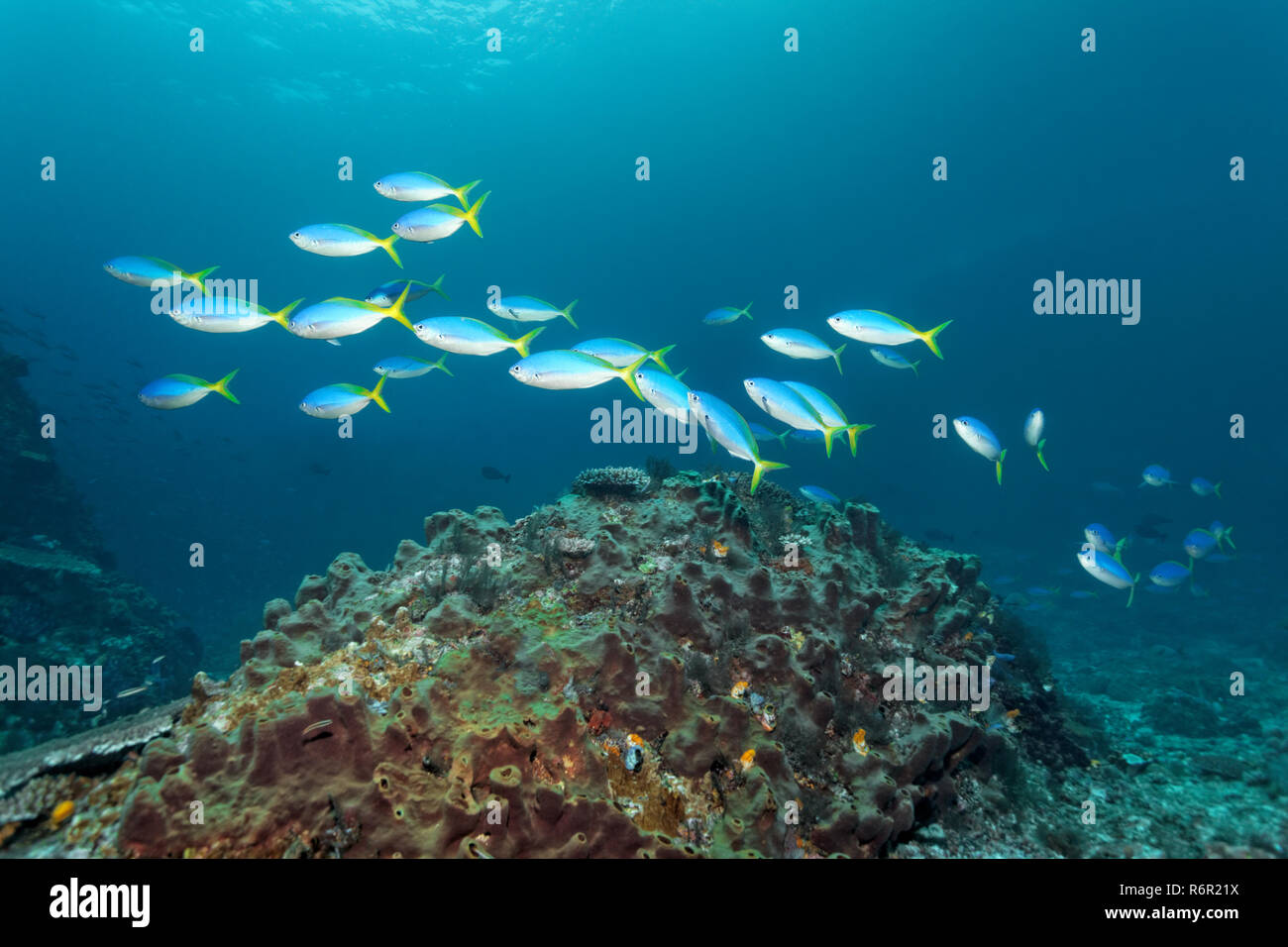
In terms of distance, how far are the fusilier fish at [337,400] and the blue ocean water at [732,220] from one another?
7.05 meters

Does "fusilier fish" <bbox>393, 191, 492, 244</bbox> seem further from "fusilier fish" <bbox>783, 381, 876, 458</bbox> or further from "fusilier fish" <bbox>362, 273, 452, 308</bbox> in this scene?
"fusilier fish" <bbox>783, 381, 876, 458</bbox>

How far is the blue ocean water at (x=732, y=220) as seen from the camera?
32.4 m

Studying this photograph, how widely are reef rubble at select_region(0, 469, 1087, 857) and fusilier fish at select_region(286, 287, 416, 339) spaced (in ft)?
7.38

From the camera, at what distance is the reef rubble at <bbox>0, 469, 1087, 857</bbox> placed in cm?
247

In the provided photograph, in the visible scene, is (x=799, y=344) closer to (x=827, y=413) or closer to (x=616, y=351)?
(x=827, y=413)

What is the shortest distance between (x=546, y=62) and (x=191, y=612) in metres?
48.3

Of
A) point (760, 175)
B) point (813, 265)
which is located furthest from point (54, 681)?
point (813, 265)

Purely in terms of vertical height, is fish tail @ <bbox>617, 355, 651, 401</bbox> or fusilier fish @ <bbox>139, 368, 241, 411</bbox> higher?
fusilier fish @ <bbox>139, 368, 241, 411</bbox>

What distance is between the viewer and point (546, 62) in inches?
1671

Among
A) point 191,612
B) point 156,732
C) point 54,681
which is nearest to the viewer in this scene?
point 156,732

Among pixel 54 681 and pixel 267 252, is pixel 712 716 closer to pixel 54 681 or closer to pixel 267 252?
pixel 54 681

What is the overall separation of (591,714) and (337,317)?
4331 mm

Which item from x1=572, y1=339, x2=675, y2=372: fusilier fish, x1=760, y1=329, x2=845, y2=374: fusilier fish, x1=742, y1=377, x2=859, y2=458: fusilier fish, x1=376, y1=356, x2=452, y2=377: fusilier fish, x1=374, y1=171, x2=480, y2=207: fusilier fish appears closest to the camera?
x1=742, y1=377, x2=859, y2=458: fusilier fish

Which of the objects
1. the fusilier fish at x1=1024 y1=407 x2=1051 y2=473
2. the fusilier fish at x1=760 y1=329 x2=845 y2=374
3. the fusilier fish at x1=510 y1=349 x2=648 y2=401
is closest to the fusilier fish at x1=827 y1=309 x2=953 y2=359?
the fusilier fish at x1=760 y1=329 x2=845 y2=374
